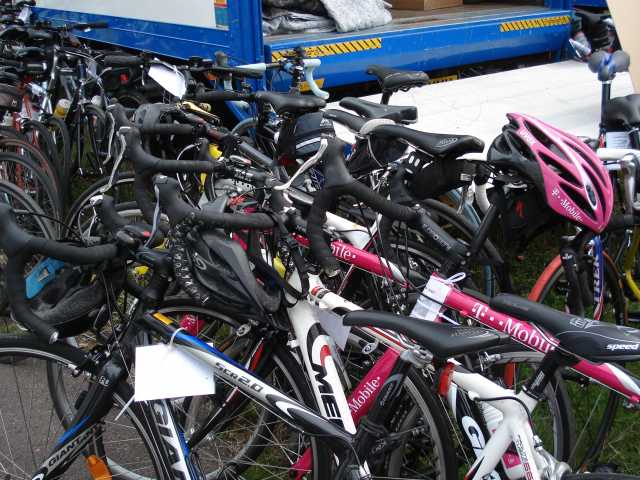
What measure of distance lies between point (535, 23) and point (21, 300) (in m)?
5.51

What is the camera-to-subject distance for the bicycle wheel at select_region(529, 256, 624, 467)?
2.46 m

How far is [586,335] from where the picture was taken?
1.51 meters

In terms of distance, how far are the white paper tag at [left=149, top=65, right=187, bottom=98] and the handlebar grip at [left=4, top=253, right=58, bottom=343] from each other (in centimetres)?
215

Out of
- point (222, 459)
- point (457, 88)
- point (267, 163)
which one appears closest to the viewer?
point (222, 459)

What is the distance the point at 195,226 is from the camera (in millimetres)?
1803

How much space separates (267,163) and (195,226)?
1.31 metres

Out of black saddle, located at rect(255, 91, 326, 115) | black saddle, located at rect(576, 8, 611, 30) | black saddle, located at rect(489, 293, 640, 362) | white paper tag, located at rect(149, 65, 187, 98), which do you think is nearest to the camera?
black saddle, located at rect(489, 293, 640, 362)

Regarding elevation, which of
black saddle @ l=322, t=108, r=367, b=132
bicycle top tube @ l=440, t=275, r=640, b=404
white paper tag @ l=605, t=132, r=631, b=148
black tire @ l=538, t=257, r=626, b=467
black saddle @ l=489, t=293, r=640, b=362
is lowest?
black tire @ l=538, t=257, r=626, b=467

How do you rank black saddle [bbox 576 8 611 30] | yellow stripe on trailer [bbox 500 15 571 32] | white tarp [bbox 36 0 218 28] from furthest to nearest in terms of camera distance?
black saddle [bbox 576 8 611 30]
yellow stripe on trailer [bbox 500 15 571 32]
white tarp [bbox 36 0 218 28]

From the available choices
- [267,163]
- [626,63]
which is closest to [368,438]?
→ [267,163]

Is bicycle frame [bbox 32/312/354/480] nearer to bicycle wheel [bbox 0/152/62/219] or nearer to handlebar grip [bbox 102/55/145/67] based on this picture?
bicycle wheel [bbox 0/152/62/219]

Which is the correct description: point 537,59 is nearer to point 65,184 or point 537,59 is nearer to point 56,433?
point 65,184

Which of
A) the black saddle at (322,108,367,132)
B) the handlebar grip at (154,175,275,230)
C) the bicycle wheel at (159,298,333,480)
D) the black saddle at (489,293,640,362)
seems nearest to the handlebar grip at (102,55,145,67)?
the black saddle at (322,108,367,132)

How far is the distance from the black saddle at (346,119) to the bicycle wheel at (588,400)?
1036mm
